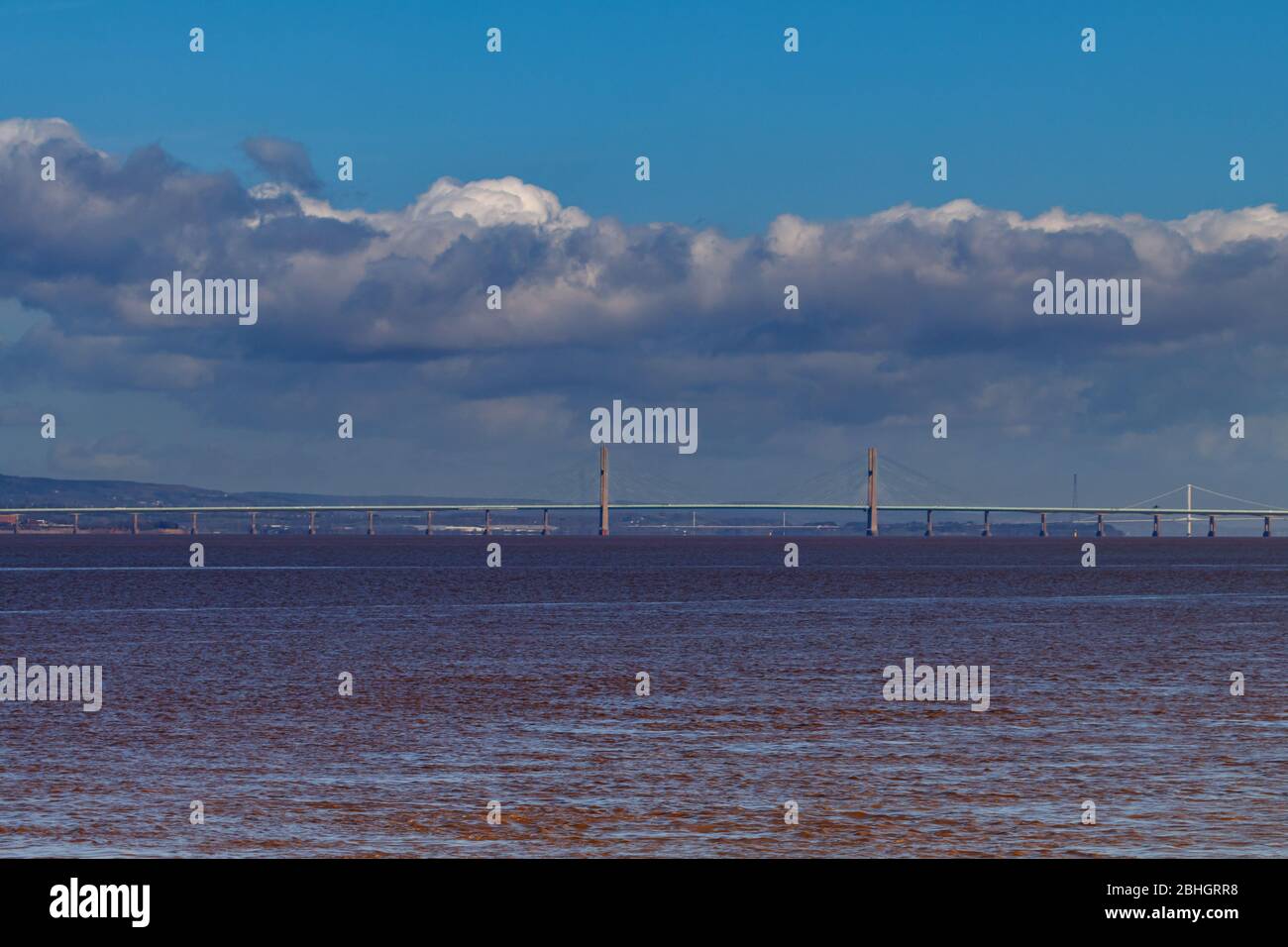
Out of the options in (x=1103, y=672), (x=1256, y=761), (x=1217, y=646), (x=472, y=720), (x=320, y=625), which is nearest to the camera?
(x=1256, y=761)

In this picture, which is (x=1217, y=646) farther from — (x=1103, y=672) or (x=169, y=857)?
(x=169, y=857)

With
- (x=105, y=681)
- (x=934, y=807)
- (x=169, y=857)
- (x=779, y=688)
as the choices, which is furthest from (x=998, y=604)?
(x=169, y=857)

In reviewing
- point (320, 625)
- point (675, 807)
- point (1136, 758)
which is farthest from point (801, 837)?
point (320, 625)

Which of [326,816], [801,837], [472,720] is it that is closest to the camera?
[801,837]

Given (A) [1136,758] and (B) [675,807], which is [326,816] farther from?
(A) [1136,758]

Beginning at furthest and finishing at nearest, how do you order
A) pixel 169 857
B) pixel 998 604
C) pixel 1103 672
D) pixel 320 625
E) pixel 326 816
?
pixel 998 604 < pixel 320 625 < pixel 1103 672 < pixel 326 816 < pixel 169 857

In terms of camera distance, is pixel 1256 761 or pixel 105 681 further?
pixel 105 681
